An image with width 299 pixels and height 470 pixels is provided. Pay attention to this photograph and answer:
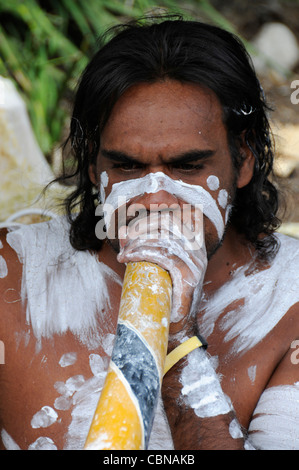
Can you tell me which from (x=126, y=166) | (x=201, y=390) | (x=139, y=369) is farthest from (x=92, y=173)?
(x=139, y=369)

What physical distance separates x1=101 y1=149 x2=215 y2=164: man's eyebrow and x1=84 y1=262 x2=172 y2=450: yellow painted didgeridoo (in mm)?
436

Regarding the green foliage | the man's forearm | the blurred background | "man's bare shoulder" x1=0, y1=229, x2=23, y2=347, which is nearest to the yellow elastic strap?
the man's forearm

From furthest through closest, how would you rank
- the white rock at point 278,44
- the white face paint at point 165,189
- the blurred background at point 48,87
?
the white rock at point 278,44
the blurred background at point 48,87
the white face paint at point 165,189

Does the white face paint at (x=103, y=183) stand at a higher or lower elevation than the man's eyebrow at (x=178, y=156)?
lower

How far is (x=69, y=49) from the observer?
4887 millimetres

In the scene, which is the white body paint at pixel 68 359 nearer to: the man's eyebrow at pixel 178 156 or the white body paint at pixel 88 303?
the white body paint at pixel 88 303

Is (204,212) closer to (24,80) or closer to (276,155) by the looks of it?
(276,155)

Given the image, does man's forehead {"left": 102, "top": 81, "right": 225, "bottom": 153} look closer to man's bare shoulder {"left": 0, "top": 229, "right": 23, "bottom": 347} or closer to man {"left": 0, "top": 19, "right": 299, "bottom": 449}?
man {"left": 0, "top": 19, "right": 299, "bottom": 449}

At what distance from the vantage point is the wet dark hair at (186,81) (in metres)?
2.41

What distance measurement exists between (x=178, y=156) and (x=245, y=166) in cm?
47

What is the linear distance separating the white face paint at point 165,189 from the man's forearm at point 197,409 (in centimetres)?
52

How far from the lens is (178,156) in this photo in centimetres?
229

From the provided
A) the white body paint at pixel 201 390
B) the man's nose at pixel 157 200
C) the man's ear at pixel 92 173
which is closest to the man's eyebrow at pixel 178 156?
the man's nose at pixel 157 200

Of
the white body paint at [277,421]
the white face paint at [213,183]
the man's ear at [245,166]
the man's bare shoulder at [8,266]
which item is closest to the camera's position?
the white body paint at [277,421]
